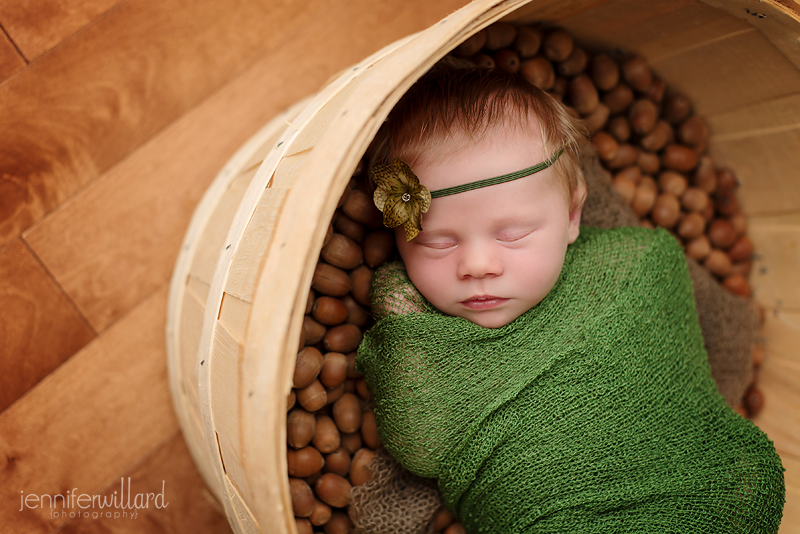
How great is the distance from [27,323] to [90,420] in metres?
0.24

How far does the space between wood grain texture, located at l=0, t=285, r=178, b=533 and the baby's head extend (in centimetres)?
68

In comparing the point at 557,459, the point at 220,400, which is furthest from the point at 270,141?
the point at 557,459

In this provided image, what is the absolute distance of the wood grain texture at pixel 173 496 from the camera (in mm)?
1141

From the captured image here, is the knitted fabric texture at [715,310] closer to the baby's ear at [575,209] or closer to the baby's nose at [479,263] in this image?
the baby's ear at [575,209]

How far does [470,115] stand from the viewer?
0.79 m

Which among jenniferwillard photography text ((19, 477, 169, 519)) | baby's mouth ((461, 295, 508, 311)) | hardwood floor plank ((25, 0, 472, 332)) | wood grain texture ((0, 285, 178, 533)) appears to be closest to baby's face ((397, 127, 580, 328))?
baby's mouth ((461, 295, 508, 311))

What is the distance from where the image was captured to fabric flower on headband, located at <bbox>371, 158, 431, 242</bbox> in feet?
2.42

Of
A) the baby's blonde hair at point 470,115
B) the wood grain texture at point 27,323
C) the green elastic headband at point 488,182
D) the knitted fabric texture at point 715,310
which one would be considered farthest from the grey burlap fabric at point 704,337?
the wood grain texture at point 27,323

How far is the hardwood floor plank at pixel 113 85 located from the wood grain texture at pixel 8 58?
0.02 m

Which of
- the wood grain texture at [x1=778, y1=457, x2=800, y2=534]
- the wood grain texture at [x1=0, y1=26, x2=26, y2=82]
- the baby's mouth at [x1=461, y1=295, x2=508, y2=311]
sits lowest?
the wood grain texture at [x1=778, y1=457, x2=800, y2=534]

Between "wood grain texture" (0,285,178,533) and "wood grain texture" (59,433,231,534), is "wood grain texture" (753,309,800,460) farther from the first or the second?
"wood grain texture" (0,285,178,533)

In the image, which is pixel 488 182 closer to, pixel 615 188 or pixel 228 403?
pixel 228 403

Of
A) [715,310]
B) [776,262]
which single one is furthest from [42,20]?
[776,262]

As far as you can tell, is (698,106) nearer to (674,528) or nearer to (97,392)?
(674,528)
